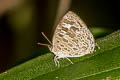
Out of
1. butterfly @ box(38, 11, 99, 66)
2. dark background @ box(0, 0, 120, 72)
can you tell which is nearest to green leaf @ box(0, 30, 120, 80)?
butterfly @ box(38, 11, 99, 66)

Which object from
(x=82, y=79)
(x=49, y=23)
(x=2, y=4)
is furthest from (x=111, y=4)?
(x=82, y=79)

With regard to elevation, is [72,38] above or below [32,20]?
above

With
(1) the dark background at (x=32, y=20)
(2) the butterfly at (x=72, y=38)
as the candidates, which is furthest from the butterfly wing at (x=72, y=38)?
(1) the dark background at (x=32, y=20)

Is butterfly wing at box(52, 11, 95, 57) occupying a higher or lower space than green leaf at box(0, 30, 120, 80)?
higher

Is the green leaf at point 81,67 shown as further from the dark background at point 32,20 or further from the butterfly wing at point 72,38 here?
the dark background at point 32,20

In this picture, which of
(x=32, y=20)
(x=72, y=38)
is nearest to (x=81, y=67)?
(x=72, y=38)

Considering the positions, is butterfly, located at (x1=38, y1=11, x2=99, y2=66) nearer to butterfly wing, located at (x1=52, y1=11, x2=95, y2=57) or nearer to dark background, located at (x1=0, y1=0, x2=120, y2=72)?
butterfly wing, located at (x1=52, y1=11, x2=95, y2=57)

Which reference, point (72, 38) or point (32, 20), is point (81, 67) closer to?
point (72, 38)

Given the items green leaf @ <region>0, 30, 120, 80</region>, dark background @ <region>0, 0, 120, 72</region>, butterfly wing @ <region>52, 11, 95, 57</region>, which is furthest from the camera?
dark background @ <region>0, 0, 120, 72</region>
